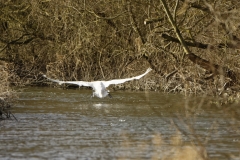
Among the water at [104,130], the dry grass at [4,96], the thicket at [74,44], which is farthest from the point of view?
the thicket at [74,44]

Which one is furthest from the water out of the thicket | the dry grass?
the thicket

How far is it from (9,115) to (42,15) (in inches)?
384

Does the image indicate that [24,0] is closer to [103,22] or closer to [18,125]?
[103,22]

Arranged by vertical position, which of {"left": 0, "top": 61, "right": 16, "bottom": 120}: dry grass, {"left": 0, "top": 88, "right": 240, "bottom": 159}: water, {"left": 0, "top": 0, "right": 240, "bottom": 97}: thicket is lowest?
{"left": 0, "top": 88, "right": 240, "bottom": 159}: water

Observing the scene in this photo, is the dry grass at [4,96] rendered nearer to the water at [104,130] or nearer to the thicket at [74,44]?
the water at [104,130]

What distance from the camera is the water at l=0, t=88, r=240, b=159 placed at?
10.0 m

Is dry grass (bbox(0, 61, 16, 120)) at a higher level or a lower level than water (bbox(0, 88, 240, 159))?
higher

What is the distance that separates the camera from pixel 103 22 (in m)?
21.8

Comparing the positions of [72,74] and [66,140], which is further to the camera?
[72,74]

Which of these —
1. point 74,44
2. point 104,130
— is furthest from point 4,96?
point 74,44

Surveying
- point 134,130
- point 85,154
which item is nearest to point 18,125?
point 134,130

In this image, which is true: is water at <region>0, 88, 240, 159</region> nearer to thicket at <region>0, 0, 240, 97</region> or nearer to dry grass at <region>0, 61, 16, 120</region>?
dry grass at <region>0, 61, 16, 120</region>

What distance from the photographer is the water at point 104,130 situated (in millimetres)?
10016

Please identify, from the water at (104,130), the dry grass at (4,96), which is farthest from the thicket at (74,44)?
the dry grass at (4,96)
